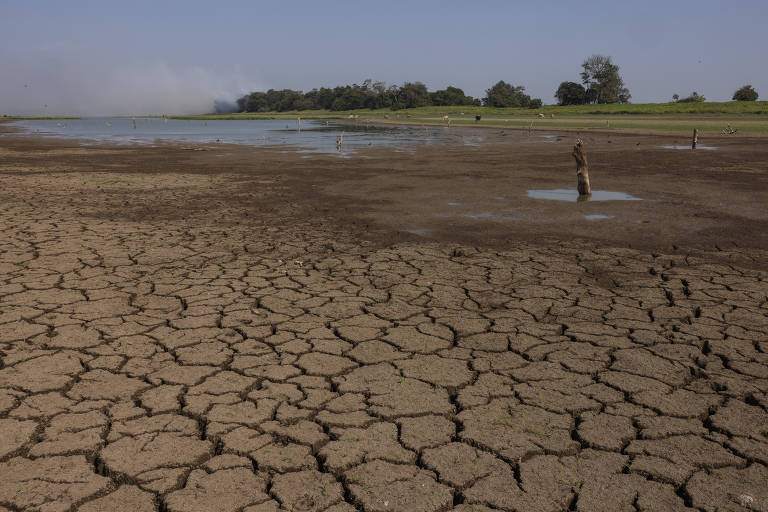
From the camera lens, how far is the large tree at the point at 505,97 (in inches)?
5266

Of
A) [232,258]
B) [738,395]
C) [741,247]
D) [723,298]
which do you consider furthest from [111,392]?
[741,247]

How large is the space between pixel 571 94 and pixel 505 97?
57.1 ft

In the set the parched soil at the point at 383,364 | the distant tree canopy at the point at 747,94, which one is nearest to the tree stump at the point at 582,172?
the parched soil at the point at 383,364

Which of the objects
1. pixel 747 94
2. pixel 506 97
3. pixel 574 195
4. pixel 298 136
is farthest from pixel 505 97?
pixel 574 195

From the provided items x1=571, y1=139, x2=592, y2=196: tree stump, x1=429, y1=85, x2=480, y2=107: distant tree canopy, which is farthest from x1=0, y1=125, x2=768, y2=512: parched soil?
x1=429, y1=85, x2=480, y2=107: distant tree canopy

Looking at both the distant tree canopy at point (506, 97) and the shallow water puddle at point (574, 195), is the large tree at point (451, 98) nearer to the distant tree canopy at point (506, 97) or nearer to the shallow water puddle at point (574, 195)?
the distant tree canopy at point (506, 97)

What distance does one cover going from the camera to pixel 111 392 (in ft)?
13.0

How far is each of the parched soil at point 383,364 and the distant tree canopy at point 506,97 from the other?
13005 cm

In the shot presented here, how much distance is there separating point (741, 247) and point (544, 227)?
9.29ft

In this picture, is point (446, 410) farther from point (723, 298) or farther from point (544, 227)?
point (544, 227)

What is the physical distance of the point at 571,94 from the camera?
12469 cm

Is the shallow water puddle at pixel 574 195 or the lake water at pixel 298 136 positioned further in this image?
the lake water at pixel 298 136

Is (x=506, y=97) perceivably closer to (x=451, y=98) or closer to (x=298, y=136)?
(x=451, y=98)

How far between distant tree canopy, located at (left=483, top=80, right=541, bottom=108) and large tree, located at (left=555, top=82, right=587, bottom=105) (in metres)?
5.06
